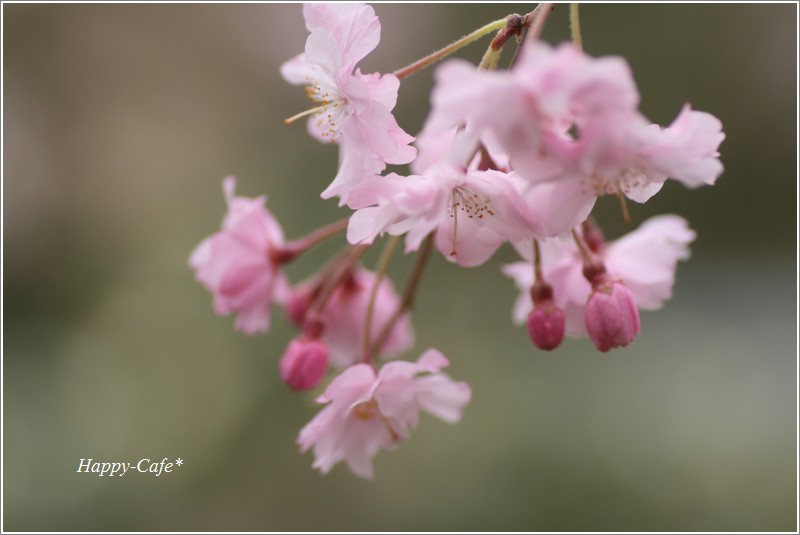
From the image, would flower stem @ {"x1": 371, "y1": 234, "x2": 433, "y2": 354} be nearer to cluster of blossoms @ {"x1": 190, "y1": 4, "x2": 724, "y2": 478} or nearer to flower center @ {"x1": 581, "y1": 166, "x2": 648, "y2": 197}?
cluster of blossoms @ {"x1": 190, "y1": 4, "x2": 724, "y2": 478}

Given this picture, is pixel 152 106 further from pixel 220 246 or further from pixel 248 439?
pixel 220 246

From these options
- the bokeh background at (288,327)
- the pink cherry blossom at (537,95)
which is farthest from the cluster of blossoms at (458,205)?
the bokeh background at (288,327)

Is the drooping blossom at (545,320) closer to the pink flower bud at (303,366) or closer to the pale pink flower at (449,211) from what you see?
the pale pink flower at (449,211)

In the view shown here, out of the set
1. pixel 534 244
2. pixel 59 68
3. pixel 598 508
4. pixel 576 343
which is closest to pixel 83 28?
pixel 59 68

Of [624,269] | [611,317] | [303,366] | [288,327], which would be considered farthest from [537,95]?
[288,327]

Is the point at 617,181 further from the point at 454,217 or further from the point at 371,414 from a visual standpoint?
the point at 371,414

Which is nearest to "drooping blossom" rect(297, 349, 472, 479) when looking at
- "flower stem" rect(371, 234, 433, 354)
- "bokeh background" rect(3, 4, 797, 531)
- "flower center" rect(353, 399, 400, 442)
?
"flower center" rect(353, 399, 400, 442)
